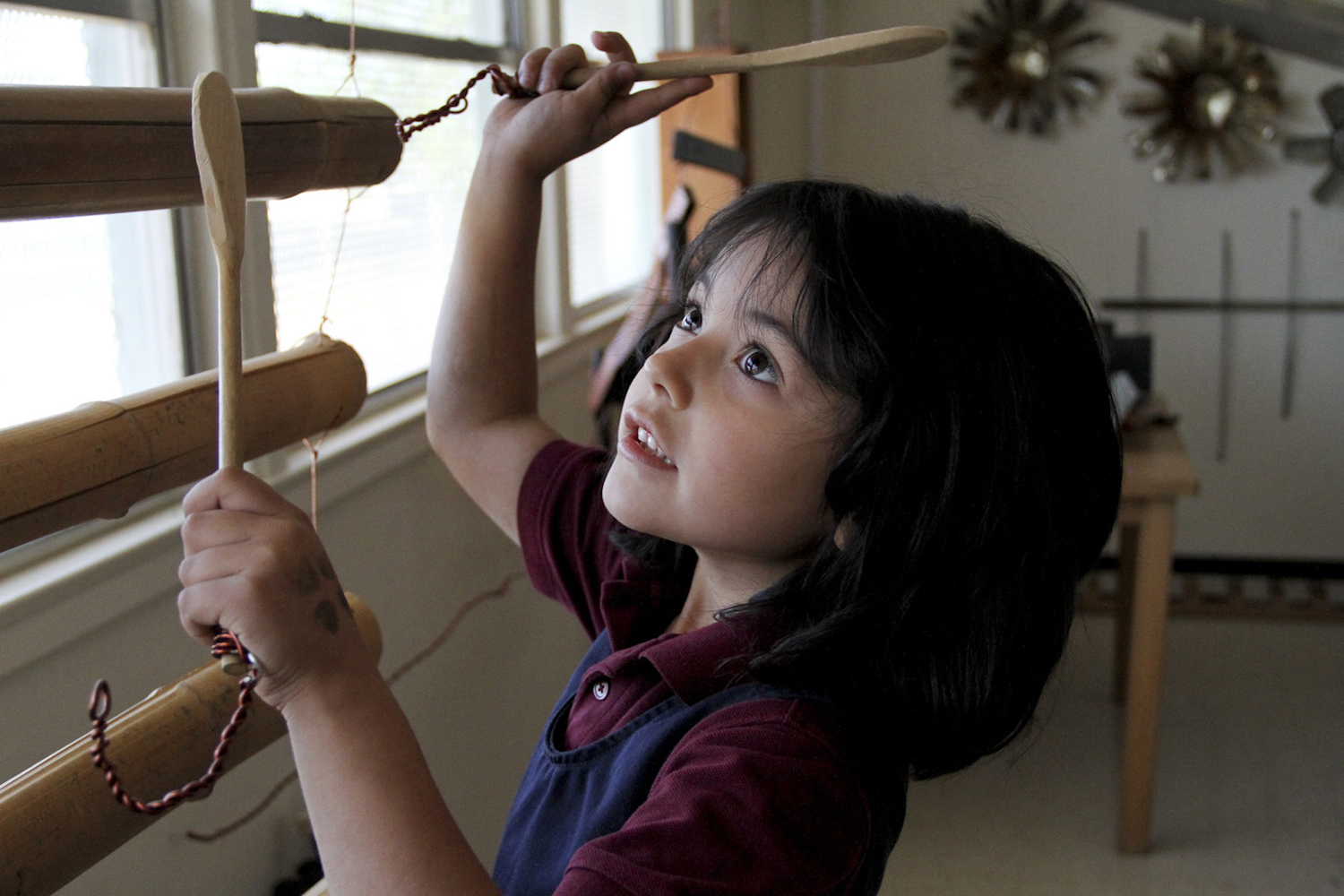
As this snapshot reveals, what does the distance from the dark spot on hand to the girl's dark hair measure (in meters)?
0.30

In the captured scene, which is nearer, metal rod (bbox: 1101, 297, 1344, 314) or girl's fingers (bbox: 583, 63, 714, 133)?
girl's fingers (bbox: 583, 63, 714, 133)

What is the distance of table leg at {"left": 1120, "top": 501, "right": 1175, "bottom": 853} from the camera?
238 cm

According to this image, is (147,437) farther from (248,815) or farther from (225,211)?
(248,815)

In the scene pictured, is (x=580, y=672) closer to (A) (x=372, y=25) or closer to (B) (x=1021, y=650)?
(B) (x=1021, y=650)

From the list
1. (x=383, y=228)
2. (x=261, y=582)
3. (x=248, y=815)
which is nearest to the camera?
(x=261, y=582)

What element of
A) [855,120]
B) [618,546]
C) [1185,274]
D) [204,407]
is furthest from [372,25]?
[1185,274]

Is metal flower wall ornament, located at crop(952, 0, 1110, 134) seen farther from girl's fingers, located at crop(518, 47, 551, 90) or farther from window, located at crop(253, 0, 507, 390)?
girl's fingers, located at crop(518, 47, 551, 90)

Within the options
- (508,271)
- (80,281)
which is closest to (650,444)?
(508,271)

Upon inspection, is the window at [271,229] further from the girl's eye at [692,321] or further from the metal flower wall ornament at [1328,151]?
the metal flower wall ornament at [1328,151]

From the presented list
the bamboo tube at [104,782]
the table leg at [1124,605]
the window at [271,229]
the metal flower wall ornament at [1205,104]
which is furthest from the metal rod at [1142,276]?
the bamboo tube at [104,782]

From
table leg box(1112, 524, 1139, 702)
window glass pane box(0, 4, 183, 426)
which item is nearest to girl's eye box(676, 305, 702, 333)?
window glass pane box(0, 4, 183, 426)

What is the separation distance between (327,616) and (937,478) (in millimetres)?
415

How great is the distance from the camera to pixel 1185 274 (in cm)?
386

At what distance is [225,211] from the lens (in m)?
0.58
